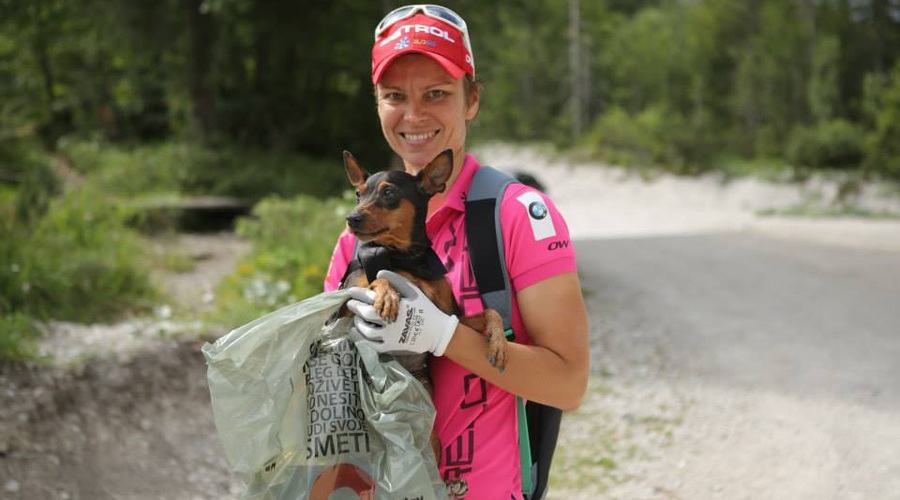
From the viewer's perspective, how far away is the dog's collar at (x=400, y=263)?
6.51 feet

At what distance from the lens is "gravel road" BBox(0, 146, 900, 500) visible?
518 cm

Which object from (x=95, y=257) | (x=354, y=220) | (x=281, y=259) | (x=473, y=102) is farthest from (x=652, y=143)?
(x=354, y=220)

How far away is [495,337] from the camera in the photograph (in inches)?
72.4

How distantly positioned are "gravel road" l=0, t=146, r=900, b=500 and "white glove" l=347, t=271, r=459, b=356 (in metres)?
3.64

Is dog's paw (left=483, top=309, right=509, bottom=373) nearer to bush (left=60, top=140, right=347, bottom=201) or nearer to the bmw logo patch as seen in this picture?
the bmw logo patch

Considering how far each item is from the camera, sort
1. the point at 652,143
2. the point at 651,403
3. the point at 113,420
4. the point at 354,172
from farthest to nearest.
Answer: the point at 652,143, the point at 651,403, the point at 113,420, the point at 354,172

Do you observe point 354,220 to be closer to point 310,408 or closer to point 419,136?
point 419,136

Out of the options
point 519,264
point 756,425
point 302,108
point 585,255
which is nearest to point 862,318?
point 756,425

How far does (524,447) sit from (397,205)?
704 millimetres

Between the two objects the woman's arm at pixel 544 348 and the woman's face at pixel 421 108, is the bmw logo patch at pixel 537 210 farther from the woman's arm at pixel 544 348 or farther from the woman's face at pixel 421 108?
the woman's face at pixel 421 108

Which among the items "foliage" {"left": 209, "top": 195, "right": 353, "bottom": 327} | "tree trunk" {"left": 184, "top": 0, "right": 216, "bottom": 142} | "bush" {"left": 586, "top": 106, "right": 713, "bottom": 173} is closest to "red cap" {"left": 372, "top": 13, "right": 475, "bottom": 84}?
"foliage" {"left": 209, "top": 195, "right": 353, "bottom": 327}

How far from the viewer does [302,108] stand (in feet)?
70.6

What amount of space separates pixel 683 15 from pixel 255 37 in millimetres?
32326

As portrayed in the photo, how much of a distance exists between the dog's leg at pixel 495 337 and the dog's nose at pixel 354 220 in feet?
1.22
